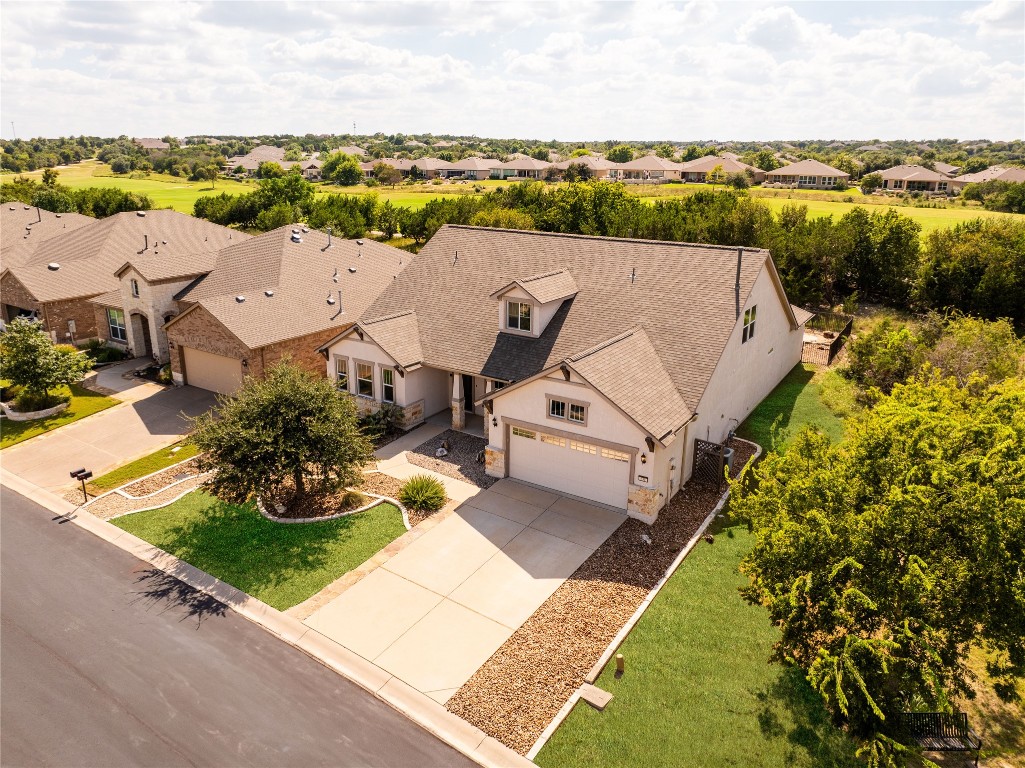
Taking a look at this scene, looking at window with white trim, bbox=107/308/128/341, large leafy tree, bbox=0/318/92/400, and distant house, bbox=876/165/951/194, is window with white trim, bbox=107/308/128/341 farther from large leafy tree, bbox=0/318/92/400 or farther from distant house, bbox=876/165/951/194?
distant house, bbox=876/165/951/194

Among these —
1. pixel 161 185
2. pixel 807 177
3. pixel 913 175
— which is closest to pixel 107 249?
pixel 161 185

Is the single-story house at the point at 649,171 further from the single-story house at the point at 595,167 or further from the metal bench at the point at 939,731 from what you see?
the metal bench at the point at 939,731

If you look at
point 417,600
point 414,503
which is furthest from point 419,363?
point 417,600

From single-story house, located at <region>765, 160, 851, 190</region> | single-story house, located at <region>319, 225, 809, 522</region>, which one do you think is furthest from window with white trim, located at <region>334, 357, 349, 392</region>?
single-story house, located at <region>765, 160, 851, 190</region>

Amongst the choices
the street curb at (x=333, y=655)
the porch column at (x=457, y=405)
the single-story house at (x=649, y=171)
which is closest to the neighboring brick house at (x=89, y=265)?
the porch column at (x=457, y=405)

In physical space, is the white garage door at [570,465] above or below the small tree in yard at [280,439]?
below

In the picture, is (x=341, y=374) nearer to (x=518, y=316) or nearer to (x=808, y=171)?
(x=518, y=316)
